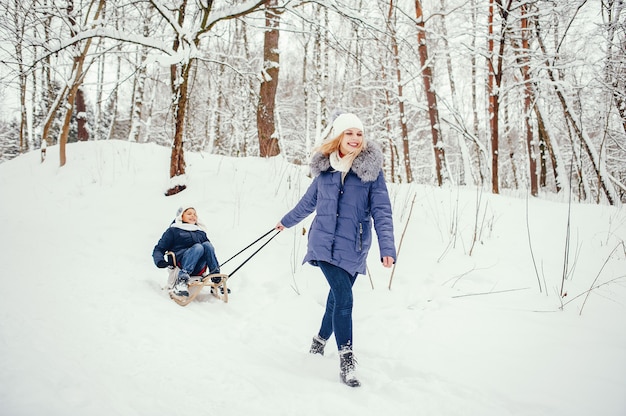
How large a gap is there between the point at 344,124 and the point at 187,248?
94.8 inches

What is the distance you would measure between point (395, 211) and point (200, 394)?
3762 mm

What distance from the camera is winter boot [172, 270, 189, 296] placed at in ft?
10.4

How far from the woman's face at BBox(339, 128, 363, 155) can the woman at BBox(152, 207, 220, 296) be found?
6.75 feet

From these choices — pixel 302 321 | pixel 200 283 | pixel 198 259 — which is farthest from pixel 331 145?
pixel 198 259

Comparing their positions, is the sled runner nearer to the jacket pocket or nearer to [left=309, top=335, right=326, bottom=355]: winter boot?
[left=309, top=335, right=326, bottom=355]: winter boot

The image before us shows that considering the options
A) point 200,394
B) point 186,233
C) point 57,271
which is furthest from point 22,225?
point 200,394

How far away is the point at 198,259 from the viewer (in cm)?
352

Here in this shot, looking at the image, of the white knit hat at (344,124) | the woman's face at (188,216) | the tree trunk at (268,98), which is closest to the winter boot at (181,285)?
the woman's face at (188,216)

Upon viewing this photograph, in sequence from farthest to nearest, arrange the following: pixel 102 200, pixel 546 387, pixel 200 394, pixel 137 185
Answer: pixel 137 185, pixel 102 200, pixel 546 387, pixel 200 394

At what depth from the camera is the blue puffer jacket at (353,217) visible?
2066 millimetres

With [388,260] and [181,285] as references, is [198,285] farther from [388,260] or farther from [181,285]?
[388,260]

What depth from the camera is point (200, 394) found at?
166 centimetres

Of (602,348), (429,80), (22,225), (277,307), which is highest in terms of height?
(429,80)

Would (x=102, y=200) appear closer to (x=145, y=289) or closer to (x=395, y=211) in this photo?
(x=145, y=289)
